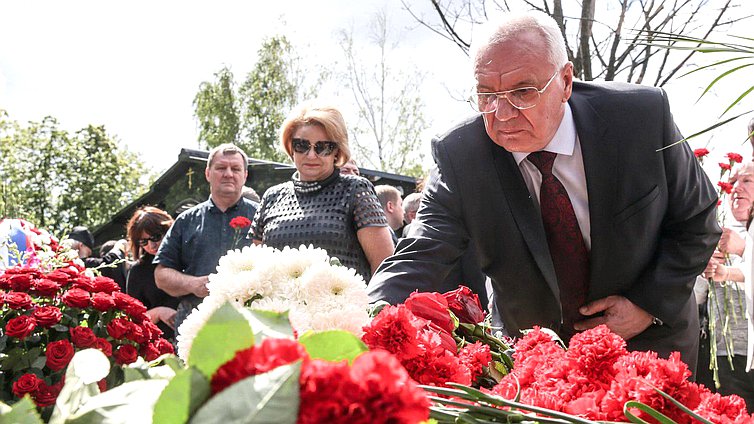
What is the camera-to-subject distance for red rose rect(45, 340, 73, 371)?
1.96 metres

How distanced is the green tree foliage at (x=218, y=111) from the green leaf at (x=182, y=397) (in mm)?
28220

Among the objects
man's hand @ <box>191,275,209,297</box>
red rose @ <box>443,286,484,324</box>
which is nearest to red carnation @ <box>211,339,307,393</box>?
red rose @ <box>443,286,484,324</box>

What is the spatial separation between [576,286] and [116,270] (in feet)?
16.7

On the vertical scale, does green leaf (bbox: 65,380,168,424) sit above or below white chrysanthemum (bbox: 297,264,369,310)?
above

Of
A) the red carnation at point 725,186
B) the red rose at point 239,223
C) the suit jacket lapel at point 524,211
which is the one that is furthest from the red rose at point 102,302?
the red carnation at point 725,186

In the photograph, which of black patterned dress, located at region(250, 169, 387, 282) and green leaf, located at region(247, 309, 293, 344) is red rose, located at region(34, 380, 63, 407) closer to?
green leaf, located at region(247, 309, 293, 344)

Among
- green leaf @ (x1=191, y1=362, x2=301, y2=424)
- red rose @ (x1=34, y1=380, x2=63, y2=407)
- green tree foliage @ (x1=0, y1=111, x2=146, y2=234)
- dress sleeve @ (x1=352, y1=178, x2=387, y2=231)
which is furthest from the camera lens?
green tree foliage @ (x1=0, y1=111, x2=146, y2=234)

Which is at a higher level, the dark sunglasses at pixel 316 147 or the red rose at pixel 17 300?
the dark sunglasses at pixel 316 147

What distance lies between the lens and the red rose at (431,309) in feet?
4.23

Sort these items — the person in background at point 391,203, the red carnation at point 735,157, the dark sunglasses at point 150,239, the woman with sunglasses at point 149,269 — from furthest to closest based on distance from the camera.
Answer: the person in background at point 391,203 → the dark sunglasses at point 150,239 → the woman with sunglasses at point 149,269 → the red carnation at point 735,157

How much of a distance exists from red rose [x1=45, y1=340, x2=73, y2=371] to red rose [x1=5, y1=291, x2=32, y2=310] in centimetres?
15

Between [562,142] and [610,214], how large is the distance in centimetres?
29

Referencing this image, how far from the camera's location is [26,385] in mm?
1862

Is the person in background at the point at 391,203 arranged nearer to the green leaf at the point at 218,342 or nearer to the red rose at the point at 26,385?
the red rose at the point at 26,385
